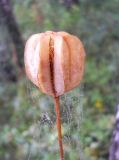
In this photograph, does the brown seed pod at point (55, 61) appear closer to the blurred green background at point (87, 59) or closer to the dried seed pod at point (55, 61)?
the dried seed pod at point (55, 61)

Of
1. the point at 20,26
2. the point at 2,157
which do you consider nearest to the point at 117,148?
the point at 2,157

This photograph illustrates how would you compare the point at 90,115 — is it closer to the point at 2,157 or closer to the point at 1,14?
the point at 2,157

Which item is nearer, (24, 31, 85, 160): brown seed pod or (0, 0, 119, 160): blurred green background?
(24, 31, 85, 160): brown seed pod

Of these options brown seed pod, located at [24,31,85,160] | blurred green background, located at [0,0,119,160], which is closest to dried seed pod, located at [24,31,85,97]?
brown seed pod, located at [24,31,85,160]

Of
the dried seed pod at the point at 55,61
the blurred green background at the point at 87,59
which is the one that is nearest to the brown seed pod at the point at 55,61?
the dried seed pod at the point at 55,61

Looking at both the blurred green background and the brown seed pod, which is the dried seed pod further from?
the blurred green background

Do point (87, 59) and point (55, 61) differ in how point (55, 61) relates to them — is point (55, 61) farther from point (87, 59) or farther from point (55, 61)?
point (87, 59)

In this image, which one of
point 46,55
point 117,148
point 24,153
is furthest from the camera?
point 24,153

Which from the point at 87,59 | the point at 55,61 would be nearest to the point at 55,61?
the point at 55,61
